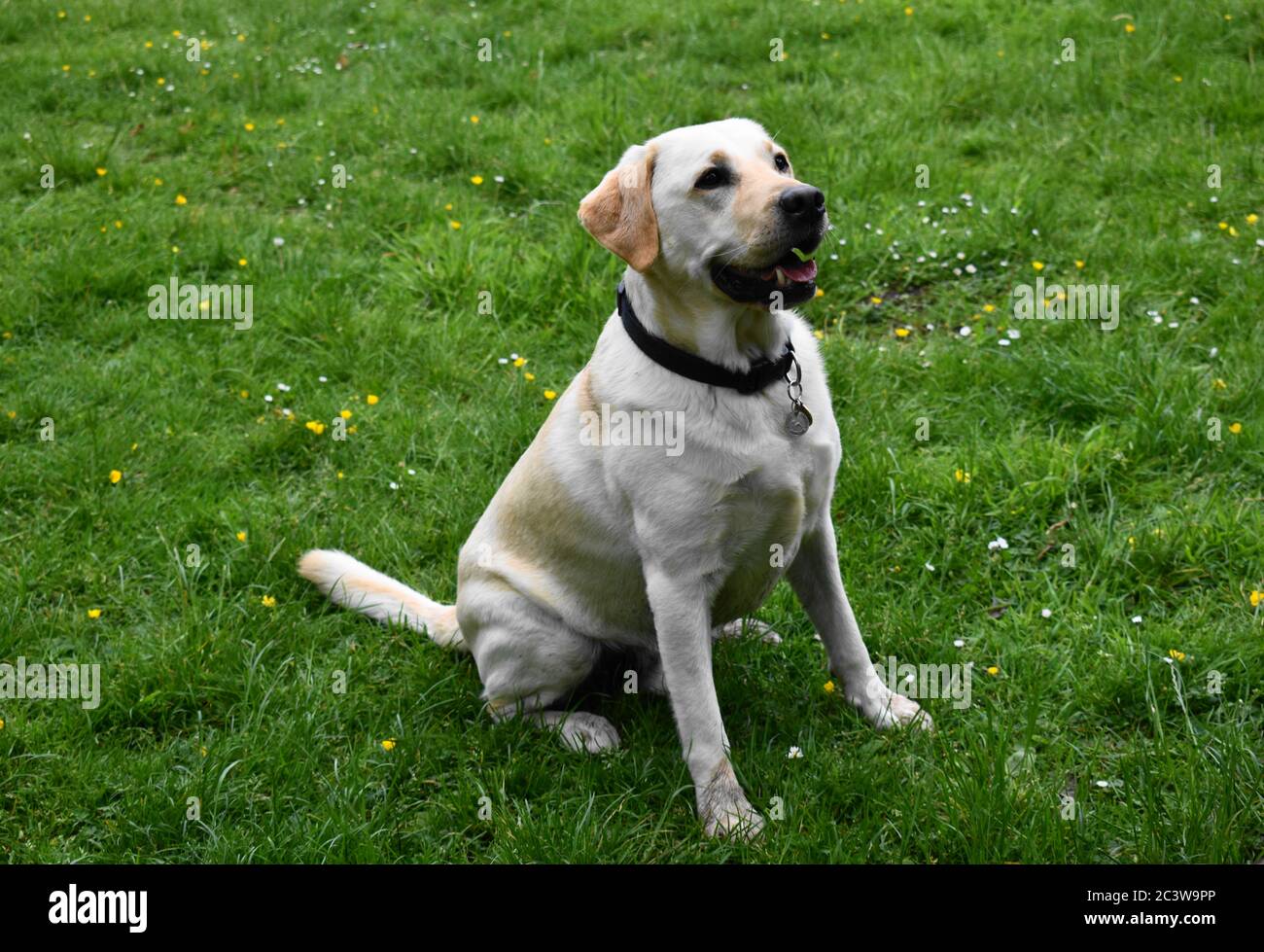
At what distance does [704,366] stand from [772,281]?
0.27 metres

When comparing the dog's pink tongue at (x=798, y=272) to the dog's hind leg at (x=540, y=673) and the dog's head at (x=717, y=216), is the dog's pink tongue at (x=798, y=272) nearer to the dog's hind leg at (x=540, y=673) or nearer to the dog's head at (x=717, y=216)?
the dog's head at (x=717, y=216)

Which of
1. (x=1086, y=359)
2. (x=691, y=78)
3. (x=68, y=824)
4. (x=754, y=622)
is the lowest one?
(x=68, y=824)

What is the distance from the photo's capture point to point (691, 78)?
22.8ft

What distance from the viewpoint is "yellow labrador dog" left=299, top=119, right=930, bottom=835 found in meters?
2.99

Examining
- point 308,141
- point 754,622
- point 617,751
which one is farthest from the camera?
point 308,141

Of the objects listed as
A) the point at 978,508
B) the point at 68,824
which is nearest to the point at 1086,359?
the point at 978,508

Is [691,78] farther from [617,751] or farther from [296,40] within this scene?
[617,751]

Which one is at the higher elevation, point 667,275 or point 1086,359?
point 667,275

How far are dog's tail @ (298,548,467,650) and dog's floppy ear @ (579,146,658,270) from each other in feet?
4.43

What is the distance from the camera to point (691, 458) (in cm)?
300

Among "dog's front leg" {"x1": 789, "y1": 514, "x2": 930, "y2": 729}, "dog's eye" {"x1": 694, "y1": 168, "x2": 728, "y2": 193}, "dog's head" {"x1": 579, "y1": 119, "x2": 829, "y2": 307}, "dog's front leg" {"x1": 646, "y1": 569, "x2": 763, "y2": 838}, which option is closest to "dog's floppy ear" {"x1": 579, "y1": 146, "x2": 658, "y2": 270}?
"dog's head" {"x1": 579, "y1": 119, "x2": 829, "y2": 307}

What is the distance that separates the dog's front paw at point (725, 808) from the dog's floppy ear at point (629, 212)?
1.32 metres

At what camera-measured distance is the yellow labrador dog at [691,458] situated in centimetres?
299

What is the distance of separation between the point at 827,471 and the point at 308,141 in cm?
469
